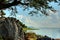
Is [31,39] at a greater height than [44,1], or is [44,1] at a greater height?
[44,1]

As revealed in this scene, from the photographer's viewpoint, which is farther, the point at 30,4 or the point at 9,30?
the point at 30,4

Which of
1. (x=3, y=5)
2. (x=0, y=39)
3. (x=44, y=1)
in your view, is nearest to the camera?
(x=0, y=39)

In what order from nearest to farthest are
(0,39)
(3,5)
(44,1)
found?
(0,39)
(44,1)
(3,5)

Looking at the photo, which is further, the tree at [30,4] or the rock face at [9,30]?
the tree at [30,4]

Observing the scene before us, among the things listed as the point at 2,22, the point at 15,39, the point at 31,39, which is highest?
the point at 2,22

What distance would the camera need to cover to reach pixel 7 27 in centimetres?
1130

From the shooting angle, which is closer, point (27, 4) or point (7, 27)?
point (7, 27)

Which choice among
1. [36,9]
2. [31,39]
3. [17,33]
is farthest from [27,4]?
[17,33]

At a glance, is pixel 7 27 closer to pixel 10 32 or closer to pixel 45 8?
pixel 10 32

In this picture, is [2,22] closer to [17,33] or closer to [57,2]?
[17,33]

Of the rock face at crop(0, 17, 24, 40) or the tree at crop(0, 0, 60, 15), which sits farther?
the tree at crop(0, 0, 60, 15)

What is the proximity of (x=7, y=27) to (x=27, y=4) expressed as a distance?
16.9ft

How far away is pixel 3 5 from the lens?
17.0 metres

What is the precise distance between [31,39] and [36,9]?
288 cm
